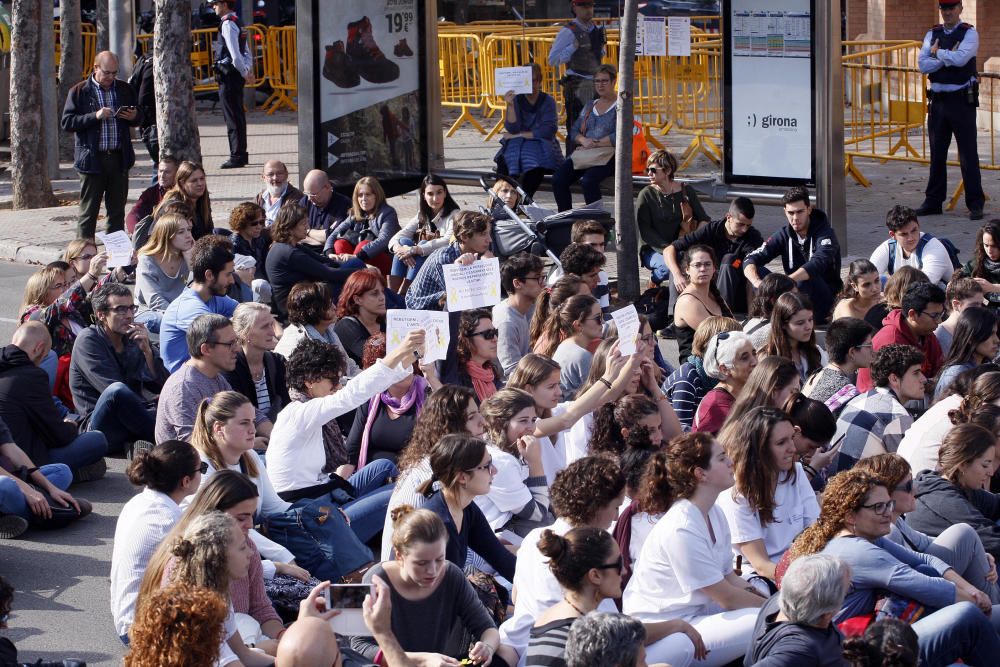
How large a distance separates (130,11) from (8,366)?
12936 millimetres

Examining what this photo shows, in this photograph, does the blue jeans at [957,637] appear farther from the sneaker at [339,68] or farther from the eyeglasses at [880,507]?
the sneaker at [339,68]

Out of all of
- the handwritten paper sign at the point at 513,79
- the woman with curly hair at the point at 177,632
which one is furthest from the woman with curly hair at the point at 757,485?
the handwritten paper sign at the point at 513,79

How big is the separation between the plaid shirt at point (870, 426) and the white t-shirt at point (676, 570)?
1758 mm

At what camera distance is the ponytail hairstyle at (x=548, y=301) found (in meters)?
9.34

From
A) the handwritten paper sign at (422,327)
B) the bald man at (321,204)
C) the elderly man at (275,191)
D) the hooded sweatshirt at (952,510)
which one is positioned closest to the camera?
the hooded sweatshirt at (952,510)

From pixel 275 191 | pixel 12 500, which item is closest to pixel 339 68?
pixel 275 191

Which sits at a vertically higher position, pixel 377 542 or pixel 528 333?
pixel 528 333

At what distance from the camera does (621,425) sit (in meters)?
7.26

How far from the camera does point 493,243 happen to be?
39.4 ft

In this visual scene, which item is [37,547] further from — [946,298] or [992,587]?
[946,298]

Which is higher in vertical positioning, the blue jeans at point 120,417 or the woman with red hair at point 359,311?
the woman with red hair at point 359,311

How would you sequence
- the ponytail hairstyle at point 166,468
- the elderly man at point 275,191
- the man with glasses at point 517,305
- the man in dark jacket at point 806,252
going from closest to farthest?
the ponytail hairstyle at point 166,468, the man with glasses at point 517,305, the man in dark jacket at point 806,252, the elderly man at point 275,191

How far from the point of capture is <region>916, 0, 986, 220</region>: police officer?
14.5 meters

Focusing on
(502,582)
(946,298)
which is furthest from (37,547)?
(946,298)
